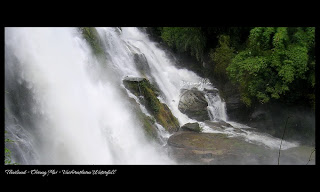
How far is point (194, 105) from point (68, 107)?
18.4 ft

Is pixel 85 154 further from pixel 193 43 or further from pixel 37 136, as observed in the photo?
pixel 193 43

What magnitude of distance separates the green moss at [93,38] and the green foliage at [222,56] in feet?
16.4

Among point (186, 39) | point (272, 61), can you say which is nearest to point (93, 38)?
point (186, 39)

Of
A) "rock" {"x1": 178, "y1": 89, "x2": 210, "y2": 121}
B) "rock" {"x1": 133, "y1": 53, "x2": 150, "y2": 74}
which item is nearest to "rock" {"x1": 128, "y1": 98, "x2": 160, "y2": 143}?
"rock" {"x1": 178, "y1": 89, "x2": 210, "y2": 121}

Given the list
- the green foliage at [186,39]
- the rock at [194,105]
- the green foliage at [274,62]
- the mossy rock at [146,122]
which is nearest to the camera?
the green foliage at [274,62]

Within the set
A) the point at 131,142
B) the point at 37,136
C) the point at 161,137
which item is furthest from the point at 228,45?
the point at 37,136

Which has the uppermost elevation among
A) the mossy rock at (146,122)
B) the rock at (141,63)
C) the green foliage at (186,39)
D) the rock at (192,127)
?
the green foliage at (186,39)

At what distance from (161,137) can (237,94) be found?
382cm

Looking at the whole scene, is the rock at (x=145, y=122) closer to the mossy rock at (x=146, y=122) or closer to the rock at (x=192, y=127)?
the mossy rock at (x=146, y=122)

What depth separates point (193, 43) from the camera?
40.3ft

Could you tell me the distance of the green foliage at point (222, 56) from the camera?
10867 mm

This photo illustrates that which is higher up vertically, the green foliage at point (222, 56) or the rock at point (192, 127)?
the green foliage at point (222, 56)

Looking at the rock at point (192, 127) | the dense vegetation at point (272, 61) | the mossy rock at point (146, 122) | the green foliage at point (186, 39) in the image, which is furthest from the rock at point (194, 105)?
the green foliage at point (186, 39)

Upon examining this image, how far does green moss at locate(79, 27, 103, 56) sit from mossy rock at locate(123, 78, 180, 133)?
5.61 ft
